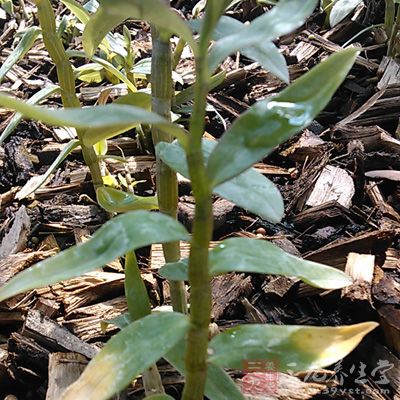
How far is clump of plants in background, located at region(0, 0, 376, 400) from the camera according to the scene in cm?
45

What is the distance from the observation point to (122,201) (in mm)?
821

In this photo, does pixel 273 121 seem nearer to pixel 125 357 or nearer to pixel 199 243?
pixel 199 243

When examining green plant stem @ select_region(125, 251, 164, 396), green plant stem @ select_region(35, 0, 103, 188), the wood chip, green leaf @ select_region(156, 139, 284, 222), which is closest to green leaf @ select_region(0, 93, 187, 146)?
green leaf @ select_region(156, 139, 284, 222)

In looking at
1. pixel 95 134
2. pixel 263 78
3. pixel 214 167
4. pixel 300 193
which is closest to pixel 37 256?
pixel 95 134

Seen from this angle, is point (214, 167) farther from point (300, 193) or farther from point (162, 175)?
point (300, 193)

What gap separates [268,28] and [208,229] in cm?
18

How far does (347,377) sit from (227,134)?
59 centimetres

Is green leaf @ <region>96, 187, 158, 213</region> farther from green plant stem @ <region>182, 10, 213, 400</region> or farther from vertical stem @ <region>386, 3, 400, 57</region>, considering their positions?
vertical stem @ <region>386, 3, 400, 57</region>

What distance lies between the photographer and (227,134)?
469 mm

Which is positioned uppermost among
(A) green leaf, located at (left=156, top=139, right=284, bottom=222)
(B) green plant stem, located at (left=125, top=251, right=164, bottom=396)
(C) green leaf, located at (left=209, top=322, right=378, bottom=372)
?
(A) green leaf, located at (left=156, top=139, right=284, bottom=222)

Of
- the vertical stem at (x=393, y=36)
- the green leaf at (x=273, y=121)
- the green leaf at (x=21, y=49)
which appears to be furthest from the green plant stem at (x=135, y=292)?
the vertical stem at (x=393, y=36)

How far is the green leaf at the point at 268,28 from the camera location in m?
0.43

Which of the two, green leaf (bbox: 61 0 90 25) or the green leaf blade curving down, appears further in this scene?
green leaf (bbox: 61 0 90 25)

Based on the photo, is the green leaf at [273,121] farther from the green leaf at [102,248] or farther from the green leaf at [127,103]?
the green leaf at [127,103]
